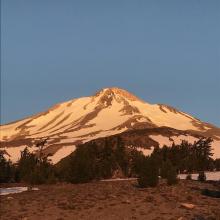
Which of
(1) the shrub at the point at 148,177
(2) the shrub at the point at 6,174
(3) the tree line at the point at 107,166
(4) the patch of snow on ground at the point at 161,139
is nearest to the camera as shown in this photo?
(1) the shrub at the point at 148,177

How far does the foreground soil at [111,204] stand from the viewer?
20281mm

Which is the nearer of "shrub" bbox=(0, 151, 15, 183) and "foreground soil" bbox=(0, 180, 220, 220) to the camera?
"foreground soil" bbox=(0, 180, 220, 220)

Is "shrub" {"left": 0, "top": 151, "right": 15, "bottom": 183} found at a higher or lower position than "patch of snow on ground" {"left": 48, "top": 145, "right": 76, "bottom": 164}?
lower

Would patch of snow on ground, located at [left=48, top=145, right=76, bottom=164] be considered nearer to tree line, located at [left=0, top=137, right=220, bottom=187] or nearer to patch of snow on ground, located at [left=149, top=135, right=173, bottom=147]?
patch of snow on ground, located at [left=149, top=135, right=173, bottom=147]

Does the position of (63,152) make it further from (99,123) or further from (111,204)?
(111,204)

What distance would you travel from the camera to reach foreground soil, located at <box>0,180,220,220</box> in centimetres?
2028

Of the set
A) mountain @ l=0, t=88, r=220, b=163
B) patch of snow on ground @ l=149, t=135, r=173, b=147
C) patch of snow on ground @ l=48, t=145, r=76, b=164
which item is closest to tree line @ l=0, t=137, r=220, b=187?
patch of snow on ground @ l=48, t=145, r=76, b=164

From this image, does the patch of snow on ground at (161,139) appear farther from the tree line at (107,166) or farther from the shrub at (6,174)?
the shrub at (6,174)

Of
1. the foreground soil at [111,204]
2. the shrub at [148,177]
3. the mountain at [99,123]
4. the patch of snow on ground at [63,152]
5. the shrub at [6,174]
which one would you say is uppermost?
the mountain at [99,123]

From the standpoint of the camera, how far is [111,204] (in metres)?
21.9

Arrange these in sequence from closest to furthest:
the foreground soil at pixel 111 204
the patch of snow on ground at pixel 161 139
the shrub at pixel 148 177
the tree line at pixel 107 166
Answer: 1. the foreground soil at pixel 111 204
2. the shrub at pixel 148 177
3. the tree line at pixel 107 166
4. the patch of snow on ground at pixel 161 139

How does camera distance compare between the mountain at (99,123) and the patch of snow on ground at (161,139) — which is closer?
the patch of snow on ground at (161,139)

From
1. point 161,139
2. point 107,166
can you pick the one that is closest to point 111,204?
point 107,166

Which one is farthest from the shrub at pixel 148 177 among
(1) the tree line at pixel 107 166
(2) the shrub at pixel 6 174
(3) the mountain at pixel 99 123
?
(3) the mountain at pixel 99 123
